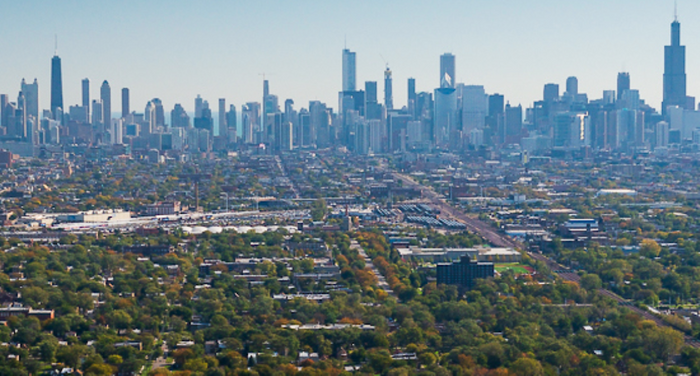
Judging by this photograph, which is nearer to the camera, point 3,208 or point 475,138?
point 3,208

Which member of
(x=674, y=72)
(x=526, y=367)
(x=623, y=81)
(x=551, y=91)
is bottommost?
(x=526, y=367)

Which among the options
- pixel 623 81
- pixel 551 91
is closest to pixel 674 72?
pixel 623 81

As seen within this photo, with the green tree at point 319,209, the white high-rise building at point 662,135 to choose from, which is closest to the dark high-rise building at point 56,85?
the white high-rise building at point 662,135

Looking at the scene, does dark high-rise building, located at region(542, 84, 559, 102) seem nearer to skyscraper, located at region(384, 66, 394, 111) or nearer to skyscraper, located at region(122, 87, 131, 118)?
skyscraper, located at region(384, 66, 394, 111)

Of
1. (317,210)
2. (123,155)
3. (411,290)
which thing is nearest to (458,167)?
(123,155)

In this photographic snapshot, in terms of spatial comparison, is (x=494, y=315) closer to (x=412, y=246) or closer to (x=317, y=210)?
(x=412, y=246)

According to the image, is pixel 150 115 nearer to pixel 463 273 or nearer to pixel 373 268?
pixel 373 268
